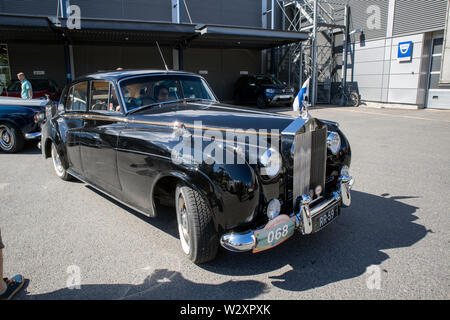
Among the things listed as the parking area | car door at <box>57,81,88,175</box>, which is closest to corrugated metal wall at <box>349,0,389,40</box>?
the parking area

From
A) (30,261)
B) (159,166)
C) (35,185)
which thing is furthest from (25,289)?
(35,185)

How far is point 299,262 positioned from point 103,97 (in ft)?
9.61

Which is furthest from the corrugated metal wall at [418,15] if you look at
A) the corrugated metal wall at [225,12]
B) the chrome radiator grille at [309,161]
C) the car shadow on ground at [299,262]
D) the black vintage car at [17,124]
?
the black vintage car at [17,124]

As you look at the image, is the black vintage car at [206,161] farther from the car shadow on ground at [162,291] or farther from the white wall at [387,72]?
the white wall at [387,72]

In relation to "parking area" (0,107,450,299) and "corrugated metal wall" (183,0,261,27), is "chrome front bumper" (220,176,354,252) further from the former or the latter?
"corrugated metal wall" (183,0,261,27)

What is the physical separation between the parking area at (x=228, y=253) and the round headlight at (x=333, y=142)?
83 cm

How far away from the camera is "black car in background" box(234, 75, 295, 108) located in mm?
16062

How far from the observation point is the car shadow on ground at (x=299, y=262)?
2566 mm

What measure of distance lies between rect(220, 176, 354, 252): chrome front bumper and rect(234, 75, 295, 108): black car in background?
1305 centimetres

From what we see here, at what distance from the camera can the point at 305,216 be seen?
2.79 metres

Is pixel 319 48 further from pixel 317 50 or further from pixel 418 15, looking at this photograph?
pixel 418 15

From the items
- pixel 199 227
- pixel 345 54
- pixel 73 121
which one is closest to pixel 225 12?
pixel 345 54

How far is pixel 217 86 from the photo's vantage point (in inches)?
865
